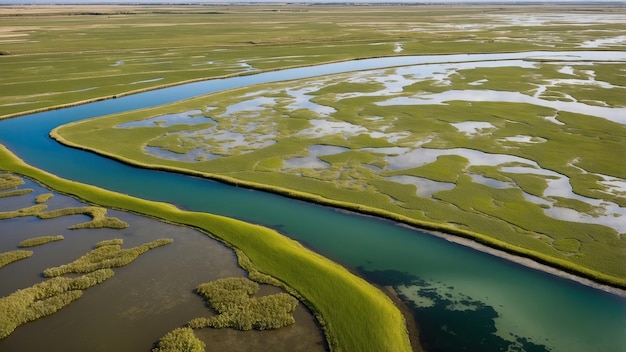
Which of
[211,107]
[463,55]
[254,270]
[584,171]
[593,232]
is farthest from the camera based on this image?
[463,55]

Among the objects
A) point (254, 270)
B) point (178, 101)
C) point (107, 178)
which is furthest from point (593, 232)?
point (178, 101)

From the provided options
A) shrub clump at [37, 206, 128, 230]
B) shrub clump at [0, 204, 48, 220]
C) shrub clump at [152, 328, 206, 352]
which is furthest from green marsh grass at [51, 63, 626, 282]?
shrub clump at [152, 328, 206, 352]

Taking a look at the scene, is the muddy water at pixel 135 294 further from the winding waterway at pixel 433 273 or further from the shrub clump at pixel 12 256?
the winding waterway at pixel 433 273

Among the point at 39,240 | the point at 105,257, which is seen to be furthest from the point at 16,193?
the point at 105,257

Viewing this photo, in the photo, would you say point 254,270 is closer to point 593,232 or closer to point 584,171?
point 593,232

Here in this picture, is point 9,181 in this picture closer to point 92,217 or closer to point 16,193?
point 16,193

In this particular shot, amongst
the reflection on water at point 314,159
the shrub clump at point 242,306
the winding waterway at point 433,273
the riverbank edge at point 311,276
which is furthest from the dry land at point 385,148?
the winding waterway at point 433,273
